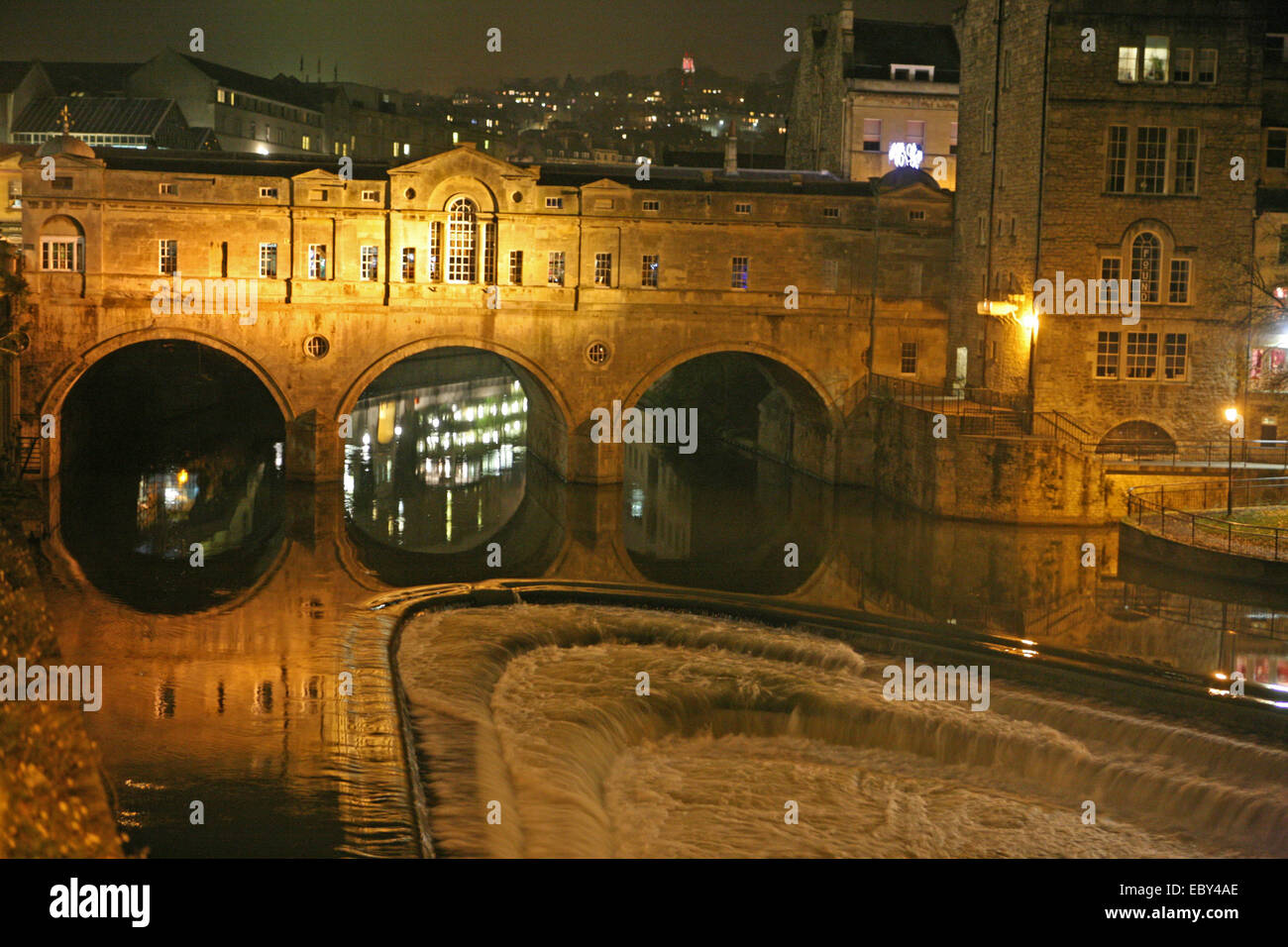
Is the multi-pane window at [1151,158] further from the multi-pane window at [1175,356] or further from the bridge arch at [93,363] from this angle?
the bridge arch at [93,363]

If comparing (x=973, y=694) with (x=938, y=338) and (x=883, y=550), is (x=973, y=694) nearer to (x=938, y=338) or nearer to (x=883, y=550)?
(x=883, y=550)

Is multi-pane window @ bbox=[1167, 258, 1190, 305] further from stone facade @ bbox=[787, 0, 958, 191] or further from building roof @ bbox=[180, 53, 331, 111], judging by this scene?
building roof @ bbox=[180, 53, 331, 111]

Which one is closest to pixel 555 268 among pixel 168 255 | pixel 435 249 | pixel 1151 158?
pixel 435 249

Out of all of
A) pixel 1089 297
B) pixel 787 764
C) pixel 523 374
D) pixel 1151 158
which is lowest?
pixel 787 764

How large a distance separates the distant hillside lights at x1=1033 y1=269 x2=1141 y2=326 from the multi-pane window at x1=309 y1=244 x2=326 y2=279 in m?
19.4

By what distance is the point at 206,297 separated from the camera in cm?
3906

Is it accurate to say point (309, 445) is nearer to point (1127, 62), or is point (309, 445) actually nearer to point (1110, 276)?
point (1110, 276)

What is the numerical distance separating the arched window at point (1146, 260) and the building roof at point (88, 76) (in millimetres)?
55144

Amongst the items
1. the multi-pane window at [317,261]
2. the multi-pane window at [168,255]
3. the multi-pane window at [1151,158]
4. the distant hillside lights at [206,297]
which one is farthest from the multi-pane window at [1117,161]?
the multi-pane window at [168,255]

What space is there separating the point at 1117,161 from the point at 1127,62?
248 centimetres

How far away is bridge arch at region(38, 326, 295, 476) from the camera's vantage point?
3850cm

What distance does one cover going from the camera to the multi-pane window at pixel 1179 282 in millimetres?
36656

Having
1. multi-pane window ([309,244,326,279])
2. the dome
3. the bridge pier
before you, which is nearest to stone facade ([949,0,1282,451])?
multi-pane window ([309,244,326,279])
